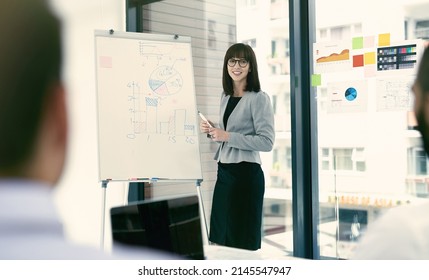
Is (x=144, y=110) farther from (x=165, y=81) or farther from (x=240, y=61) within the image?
(x=240, y=61)

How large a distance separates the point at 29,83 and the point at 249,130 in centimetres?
234

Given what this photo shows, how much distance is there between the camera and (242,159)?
279 cm

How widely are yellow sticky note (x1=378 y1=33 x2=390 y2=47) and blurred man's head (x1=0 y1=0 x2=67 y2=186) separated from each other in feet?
8.45

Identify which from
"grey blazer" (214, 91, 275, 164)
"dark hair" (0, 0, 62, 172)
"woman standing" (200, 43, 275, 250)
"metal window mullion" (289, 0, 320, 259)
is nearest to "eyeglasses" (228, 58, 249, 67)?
"woman standing" (200, 43, 275, 250)

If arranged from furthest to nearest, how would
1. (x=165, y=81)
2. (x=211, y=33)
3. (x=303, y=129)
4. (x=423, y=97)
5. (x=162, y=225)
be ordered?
(x=211, y=33) < (x=165, y=81) < (x=303, y=129) < (x=162, y=225) < (x=423, y=97)

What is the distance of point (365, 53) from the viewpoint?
2.84 m

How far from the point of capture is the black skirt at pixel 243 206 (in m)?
2.78

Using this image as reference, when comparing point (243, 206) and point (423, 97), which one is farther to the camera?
point (243, 206)

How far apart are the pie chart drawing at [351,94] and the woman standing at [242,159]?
1.64 feet

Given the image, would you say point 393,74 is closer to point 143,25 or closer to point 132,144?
point 132,144

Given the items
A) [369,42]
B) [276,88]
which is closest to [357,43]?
[369,42]

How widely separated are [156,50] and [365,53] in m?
1.33

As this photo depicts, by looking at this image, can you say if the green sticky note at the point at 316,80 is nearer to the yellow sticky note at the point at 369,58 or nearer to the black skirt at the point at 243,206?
the yellow sticky note at the point at 369,58

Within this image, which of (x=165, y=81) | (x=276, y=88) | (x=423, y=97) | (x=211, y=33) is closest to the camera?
(x=423, y=97)
